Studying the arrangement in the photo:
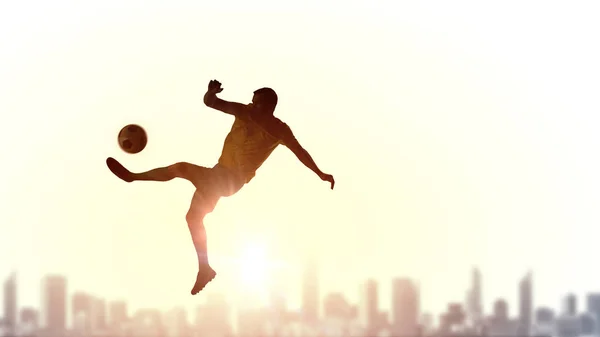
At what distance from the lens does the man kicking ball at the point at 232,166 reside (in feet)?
77.9

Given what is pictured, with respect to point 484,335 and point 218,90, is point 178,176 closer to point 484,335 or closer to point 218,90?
point 218,90

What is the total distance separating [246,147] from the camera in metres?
24.1

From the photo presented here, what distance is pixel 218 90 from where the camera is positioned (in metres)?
23.4

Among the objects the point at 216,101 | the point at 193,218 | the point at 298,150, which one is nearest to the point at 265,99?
the point at 216,101

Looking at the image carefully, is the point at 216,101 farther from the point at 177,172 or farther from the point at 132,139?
the point at 132,139

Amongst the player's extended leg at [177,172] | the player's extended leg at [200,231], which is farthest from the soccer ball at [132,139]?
the player's extended leg at [200,231]

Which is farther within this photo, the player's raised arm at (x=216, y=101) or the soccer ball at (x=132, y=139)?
the soccer ball at (x=132, y=139)

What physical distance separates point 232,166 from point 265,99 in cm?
149

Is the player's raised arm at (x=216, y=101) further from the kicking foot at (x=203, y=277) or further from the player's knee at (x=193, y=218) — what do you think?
the kicking foot at (x=203, y=277)

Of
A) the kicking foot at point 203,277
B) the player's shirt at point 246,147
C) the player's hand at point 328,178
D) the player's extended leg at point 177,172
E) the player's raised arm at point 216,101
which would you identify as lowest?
the kicking foot at point 203,277

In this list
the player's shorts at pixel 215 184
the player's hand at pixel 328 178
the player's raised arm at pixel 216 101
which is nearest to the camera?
the player's hand at pixel 328 178

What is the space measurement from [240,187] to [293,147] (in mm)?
1423

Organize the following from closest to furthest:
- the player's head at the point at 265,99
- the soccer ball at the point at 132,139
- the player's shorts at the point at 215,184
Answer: the player's head at the point at 265,99 < the player's shorts at the point at 215,184 < the soccer ball at the point at 132,139

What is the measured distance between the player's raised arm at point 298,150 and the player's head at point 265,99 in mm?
446
